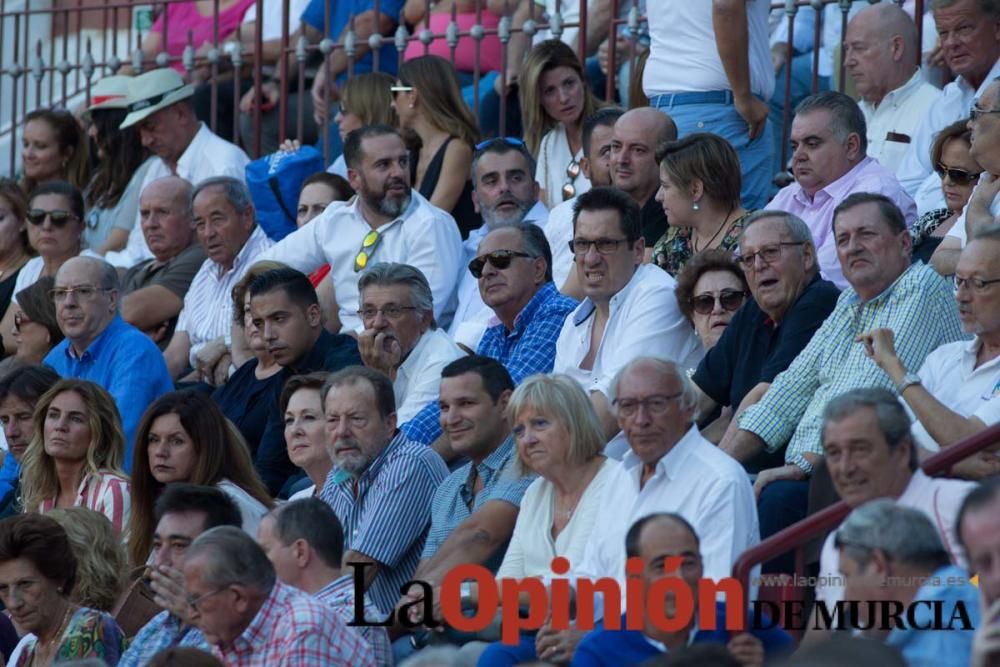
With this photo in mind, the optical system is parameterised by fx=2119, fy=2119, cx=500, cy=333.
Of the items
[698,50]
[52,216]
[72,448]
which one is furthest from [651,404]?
[52,216]

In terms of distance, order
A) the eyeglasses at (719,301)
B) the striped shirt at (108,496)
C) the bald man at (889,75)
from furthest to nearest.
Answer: the bald man at (889,75), the striped shirt at (108,496), the eyeglasses at (719,301)

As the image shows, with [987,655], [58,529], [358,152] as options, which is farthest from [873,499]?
[358,152]

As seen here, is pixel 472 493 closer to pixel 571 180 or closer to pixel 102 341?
pixel 102 341

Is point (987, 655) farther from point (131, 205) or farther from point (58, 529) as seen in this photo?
point (131, 205)

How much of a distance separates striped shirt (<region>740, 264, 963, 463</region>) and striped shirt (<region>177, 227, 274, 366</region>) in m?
4.08

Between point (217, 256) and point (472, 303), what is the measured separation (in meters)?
1.64

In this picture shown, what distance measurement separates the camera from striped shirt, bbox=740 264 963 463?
7891 millimetres

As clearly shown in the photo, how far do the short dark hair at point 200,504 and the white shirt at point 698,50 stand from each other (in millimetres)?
3727

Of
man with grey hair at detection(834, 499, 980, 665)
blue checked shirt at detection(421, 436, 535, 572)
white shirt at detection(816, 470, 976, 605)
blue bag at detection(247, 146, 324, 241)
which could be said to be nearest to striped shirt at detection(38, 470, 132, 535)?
blue checked shirt at detection(421, 436, 535, 572)

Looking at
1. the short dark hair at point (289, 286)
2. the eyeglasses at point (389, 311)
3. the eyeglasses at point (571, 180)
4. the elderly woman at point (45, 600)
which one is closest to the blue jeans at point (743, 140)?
the eyeglasses at point (571, 180)

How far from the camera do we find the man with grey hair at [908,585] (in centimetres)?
546

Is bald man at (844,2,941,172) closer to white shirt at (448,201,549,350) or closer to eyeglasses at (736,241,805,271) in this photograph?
white shirt at (448,201,549,350)

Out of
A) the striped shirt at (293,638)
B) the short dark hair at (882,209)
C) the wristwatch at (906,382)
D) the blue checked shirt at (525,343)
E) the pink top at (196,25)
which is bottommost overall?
the striped shirt at (293,638)

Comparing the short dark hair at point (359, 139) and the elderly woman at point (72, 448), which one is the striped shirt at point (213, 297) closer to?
the short dark hair at point (359, 139)
